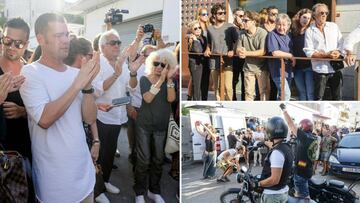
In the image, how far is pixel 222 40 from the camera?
2438mm

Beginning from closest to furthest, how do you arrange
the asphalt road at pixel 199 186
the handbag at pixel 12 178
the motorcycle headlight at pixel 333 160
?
1. the handbag at pixel 12 178
2. the asphalt road at pixel 199 186
3. the motorcycle headlight at pixel 333 160

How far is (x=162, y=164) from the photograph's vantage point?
2.50 m

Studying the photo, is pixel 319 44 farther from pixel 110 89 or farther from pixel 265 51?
pixel 110 89

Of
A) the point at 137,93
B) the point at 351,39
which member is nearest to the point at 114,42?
the point at 137,93

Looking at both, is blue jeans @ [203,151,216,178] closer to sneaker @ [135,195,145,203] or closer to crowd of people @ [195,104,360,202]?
crowd of people @ [195,104,360,202]

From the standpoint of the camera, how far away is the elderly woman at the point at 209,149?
2.58 metres

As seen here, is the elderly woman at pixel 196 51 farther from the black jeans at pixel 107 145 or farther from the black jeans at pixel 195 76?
the black jeans at pixel 107 145

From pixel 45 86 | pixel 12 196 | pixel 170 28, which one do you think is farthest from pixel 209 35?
pixel 12 196

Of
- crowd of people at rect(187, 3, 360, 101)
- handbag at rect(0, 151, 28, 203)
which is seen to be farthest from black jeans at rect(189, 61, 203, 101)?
handbag at rect(0, 151, 28, 203)

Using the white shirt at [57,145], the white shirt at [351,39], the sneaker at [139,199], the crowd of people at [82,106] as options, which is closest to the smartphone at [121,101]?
the crowd of people at [82,106]

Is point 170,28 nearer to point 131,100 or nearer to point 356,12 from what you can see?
point 131,100

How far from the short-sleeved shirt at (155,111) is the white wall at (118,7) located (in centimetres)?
36

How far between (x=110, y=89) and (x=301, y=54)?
117 centimetres

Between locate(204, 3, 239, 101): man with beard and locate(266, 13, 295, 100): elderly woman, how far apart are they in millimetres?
232
